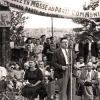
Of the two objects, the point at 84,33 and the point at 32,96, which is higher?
the point at 84,33

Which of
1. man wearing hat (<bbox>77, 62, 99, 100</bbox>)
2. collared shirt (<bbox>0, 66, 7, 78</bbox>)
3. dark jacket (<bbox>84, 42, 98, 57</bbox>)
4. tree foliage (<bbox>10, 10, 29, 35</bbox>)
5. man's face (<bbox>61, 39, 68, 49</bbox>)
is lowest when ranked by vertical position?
man wearing hat (<bbox>77, 62, 99, 100</bbox>)

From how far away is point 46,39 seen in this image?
1036 centimetres

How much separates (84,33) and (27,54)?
1269mm

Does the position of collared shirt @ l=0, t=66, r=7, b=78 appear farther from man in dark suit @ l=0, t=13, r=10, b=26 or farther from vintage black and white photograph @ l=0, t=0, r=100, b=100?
man in dark suit @ l=0, t=13, r=10, b=26

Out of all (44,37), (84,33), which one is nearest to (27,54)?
(44,37)

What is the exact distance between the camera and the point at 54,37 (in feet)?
33.9

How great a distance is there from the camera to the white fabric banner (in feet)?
33.8

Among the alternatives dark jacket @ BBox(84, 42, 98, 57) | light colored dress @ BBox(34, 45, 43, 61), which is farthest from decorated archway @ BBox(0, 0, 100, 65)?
light colored dress @ BBox(34, 45, 43, 61)

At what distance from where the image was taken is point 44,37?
10.3m

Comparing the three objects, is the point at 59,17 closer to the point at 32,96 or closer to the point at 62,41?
the point at 62,41

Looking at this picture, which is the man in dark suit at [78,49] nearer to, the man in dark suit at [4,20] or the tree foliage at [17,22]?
the tree foliage at [17,22]

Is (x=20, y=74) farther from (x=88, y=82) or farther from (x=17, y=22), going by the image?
(x=88, y=82)

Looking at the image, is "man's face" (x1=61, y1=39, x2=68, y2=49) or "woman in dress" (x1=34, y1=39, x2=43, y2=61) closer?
"man's face" (x1=61, y1=39, x2=68, y2=49)

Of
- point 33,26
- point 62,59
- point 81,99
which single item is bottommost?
point 81,99
